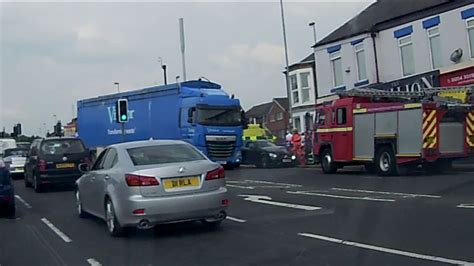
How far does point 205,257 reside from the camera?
31.1ft

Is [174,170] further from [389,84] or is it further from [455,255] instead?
[389,84]

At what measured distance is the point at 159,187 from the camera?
11000mm

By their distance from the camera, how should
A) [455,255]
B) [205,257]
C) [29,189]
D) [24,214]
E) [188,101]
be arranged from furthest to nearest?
[188,101] → [29,189] → [24,214] → [205,257] → [455,255]

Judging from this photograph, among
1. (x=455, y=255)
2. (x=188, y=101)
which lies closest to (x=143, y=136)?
(x=188, y=101)

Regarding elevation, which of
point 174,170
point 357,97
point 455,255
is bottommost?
point 455,255

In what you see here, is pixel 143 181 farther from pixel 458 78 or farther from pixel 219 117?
pixel 219 117

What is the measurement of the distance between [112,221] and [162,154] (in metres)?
1.32

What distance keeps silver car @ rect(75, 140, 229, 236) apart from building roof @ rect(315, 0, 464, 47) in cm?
2024

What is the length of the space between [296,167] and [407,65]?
265 inches

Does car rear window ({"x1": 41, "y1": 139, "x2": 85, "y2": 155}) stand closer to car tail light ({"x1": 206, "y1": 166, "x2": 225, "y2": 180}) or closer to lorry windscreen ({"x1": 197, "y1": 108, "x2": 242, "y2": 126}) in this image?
lorry windscreen ({"x1": 197, "y1": 108, "x2": 242, "y2": 126})

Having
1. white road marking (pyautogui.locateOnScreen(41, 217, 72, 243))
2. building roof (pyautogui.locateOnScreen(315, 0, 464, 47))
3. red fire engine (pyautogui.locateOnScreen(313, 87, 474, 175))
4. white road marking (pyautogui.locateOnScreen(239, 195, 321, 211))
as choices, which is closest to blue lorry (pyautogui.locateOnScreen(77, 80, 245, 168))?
red fire engine (pyautogui.locateOnScreen(313, 87, 474, 175))

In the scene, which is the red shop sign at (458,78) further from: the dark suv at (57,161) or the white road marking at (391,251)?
the white road marking at (391,251)

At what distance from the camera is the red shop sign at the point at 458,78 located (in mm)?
28438

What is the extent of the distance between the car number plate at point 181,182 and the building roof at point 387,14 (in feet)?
67.7
